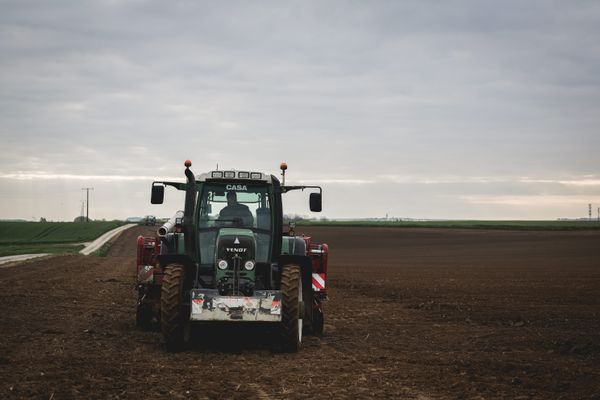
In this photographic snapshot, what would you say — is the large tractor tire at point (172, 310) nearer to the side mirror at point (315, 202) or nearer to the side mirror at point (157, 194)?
the side mirror at point (157, 194)

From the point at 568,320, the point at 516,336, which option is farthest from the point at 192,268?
the point at 568,320

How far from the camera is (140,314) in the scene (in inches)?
610

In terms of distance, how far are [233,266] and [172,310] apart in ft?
4.24

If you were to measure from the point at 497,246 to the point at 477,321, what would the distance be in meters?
47.2

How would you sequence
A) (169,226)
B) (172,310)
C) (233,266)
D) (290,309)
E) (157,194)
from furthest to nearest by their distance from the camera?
1. (169,226)
2. (157,194)
3. (233,266)
4. (290,309)
5. (172,310)

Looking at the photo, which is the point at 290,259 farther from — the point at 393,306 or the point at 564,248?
the point at 564,248

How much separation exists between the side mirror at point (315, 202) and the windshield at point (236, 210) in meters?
0.74

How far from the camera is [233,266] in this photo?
12852 mm

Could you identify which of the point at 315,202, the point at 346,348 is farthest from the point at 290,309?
the point at 315,202

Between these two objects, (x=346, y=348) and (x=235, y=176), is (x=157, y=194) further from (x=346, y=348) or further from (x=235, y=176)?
(x=346, y=348)

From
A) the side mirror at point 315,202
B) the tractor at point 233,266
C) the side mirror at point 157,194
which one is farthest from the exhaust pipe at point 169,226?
the side mirror at point 315,202

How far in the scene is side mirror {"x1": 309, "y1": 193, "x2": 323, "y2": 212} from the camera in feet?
45.4

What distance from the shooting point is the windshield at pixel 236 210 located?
44.9 feet

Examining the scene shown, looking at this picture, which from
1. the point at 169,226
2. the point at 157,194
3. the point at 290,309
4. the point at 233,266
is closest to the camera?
the point at 290,309
